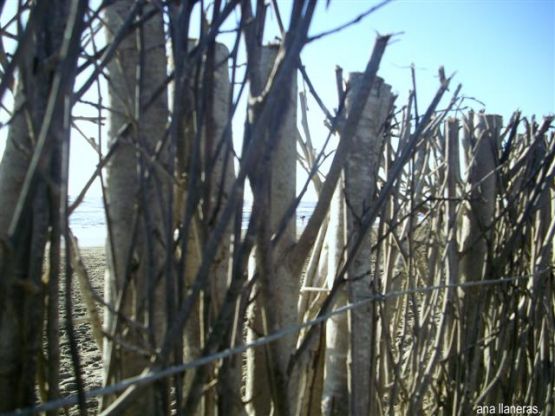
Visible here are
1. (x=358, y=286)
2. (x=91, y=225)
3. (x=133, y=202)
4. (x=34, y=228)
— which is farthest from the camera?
(x=91, y=225)

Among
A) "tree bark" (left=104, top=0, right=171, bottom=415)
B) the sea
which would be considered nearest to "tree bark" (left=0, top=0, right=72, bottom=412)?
"tree bark" (left=104, top=0, right=171, bottom=415)

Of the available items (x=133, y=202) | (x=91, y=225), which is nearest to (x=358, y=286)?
(x=133, y=202)

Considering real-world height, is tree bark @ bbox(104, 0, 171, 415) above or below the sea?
above

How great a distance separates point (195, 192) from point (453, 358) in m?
1.99

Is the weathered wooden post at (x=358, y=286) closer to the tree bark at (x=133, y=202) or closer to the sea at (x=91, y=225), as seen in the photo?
the tree bark at (x=133, y=202)

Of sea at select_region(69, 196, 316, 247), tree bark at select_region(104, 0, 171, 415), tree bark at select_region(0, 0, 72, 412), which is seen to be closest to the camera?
tree bark at select_region(0, 0, 72, 412)

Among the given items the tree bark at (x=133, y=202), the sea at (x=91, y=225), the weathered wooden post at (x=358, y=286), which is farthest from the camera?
the sea at (x=91, y=225)

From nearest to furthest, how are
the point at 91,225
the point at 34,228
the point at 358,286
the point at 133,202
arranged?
the point at 34,228 < the point at 133,202 < the point at 358,286 < the point at 91,225

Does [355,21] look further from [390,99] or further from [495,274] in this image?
[495,274]

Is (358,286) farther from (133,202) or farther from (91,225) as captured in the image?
(91,225)

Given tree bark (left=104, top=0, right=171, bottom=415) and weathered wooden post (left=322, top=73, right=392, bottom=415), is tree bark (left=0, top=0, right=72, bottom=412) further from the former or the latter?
weathered wooden post (left=322, top=73, right=392, bottom=415)

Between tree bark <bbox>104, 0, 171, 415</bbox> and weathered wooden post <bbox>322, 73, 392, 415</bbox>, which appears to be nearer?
tree bark <bbox>104, 0, 171, 415</bbox>

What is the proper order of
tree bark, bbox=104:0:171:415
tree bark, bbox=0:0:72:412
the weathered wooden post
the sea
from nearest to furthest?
tree bark, bbox=0:0:72:412 < tree bark, bbox=104:0:171:415 < the weathered wooden post < the sea

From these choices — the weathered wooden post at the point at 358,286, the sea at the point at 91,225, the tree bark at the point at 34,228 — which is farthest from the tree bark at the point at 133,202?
the sea at the point at 91,225
